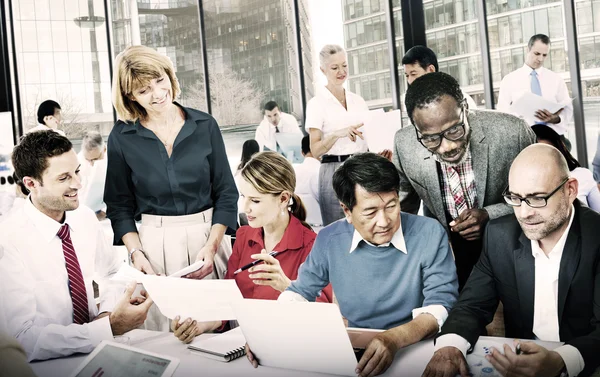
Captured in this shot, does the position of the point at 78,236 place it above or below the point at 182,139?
below

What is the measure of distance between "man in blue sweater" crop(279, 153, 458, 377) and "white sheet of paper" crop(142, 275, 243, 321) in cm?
25

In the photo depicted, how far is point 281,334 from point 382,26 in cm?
390

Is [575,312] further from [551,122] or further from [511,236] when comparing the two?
[551,122]

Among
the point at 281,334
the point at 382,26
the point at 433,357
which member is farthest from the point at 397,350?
the point at 382,26

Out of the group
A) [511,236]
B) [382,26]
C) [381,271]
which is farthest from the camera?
[382,26]

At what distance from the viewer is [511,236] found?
5.23ft

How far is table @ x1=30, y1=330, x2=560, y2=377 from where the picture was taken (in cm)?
136

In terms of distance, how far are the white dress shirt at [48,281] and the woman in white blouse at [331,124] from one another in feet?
4.77

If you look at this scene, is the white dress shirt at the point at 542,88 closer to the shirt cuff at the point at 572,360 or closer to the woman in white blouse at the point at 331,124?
the woman in white blouse at the point at 331,124

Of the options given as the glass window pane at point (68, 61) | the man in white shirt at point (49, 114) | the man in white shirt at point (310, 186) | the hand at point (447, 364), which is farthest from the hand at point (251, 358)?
the glass window pane at point (68, 61)

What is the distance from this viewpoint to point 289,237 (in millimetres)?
2045

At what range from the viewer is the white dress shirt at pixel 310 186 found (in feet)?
A: 12.8

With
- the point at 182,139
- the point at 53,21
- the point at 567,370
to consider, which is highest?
the point at 53,21

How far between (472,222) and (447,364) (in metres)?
0.58
